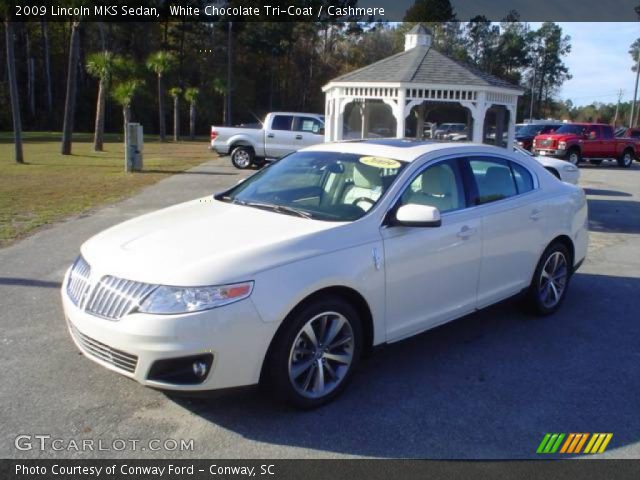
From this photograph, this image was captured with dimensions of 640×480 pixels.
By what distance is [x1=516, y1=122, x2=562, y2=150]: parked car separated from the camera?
99.5 feet

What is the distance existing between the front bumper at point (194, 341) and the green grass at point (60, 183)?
19.5ft

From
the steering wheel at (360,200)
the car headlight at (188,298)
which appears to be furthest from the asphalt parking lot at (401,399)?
the steering wheel at (360,200)

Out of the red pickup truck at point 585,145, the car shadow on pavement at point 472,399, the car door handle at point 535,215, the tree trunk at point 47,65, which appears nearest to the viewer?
the car shadow on pavement at point 472,399

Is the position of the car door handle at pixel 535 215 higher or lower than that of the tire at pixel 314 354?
higher

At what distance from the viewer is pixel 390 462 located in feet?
10.9

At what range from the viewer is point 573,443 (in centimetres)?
358

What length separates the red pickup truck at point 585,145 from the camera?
84.6ft

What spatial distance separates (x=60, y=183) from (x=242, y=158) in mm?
7003

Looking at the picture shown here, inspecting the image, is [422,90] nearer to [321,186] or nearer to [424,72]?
[424,72]

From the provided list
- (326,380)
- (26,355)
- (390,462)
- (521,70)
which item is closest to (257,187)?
(326,380)

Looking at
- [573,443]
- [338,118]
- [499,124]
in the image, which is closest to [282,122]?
[338,118]

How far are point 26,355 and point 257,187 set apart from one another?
7.22 feet

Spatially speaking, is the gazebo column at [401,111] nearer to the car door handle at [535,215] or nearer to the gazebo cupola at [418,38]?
the gazebo cupola at [418,38]

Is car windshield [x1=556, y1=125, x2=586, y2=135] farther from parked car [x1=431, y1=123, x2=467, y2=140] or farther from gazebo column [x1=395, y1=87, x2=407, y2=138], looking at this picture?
gazebo column [x1=395, y1=87, x2=407, y2=138]
